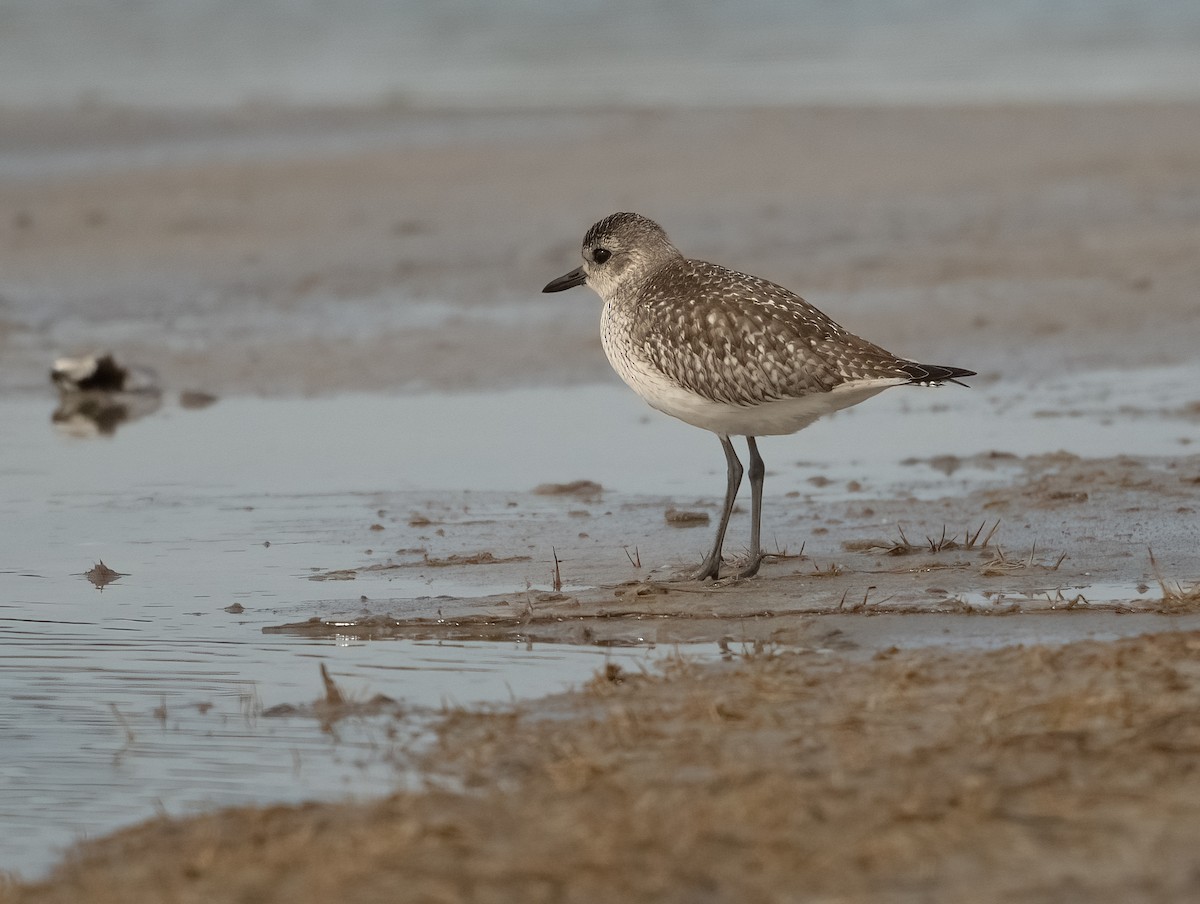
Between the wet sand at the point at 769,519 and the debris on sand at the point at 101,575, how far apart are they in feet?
3.27

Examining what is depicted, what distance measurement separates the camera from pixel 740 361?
7422mm

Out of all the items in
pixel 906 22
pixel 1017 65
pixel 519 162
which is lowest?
pixel 519 162

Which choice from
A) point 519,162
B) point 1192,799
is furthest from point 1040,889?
point 519,162

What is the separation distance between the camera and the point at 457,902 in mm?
4137

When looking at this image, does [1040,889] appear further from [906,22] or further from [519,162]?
[906,22]

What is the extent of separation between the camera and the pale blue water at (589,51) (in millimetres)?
26281

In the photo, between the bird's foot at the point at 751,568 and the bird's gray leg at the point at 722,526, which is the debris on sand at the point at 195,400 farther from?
the bird's foot at the point at 751,568

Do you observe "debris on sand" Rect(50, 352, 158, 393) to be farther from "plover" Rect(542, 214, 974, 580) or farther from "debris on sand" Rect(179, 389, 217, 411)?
"plover" Rect(542, 214, 974, 580)

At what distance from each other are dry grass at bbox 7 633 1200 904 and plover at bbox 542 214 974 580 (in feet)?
5.93

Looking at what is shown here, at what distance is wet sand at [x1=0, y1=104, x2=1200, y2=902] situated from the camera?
4.40 m

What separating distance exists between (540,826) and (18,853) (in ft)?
4.68

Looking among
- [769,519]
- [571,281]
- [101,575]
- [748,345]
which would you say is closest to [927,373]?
[748,345]

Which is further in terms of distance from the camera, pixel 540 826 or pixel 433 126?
pixel 433 126

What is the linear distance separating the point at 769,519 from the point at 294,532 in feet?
7.26
